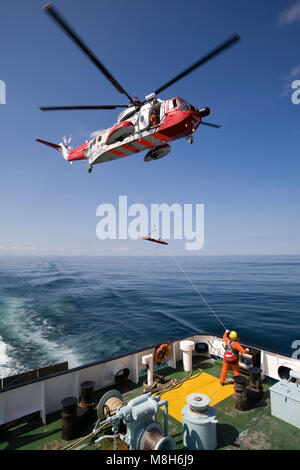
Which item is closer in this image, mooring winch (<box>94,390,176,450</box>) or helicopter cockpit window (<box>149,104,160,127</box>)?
mooring winch (<box>94,390,176,450</box>)

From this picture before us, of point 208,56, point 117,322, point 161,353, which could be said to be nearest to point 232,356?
point 161,353

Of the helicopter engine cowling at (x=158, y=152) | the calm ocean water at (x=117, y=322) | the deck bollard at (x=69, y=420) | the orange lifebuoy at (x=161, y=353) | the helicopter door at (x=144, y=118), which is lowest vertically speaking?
the calm ocean water at (x=117, y=322)

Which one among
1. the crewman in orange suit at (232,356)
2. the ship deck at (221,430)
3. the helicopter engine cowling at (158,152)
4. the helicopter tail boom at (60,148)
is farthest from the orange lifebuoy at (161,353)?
the helicopter tail boom at (60,148)

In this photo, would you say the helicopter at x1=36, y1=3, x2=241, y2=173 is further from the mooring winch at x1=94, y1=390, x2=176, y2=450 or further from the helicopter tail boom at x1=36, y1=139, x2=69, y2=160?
the mooring winch at x1=94, y1=390, x2=176, y2=450

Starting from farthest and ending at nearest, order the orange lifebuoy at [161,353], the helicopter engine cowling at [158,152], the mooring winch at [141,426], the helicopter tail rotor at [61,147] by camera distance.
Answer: the helicopter tail rotor at [61,147], the helicopter engine cowling at [158,152], the orange lifebuoy at [161,353], the mooring winch at [141,426]

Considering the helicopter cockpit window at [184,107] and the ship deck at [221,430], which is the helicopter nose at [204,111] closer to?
the helicopter cockpit window at [184,107]

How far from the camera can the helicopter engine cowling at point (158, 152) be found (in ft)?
58.8

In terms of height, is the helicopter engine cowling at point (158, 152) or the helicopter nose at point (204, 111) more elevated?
the helicopter nose at point (204, 111)

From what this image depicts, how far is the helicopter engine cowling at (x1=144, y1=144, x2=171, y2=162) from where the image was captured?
17.9 m

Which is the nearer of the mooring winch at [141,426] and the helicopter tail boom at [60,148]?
the mooring winch at [141,426]

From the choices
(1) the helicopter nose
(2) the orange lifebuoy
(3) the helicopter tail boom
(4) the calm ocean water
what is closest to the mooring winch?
(2) the orange lifebuoy

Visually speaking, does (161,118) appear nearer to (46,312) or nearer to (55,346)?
(55,346)

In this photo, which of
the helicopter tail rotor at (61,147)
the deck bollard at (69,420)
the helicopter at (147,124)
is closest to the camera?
the deck bollard at (69,420)

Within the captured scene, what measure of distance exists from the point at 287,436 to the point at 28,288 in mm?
40755
